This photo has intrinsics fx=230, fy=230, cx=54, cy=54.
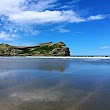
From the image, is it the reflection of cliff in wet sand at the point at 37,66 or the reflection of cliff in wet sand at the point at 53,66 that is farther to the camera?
the reflection of cliff in wet sand at the point at 37,66

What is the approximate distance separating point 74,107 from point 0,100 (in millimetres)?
5431

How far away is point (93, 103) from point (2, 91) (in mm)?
8160

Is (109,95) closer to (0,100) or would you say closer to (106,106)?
(106,106)

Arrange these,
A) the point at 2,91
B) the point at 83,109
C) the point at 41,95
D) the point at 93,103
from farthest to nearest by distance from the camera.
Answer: the point at 2,91, the point at 41,95, the point at 93,103, the point at 83,109

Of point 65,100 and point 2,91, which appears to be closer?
point 65,100

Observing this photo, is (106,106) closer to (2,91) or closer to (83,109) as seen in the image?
(83,109)

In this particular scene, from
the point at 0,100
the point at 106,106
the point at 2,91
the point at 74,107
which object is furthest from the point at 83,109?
the point at 2,91

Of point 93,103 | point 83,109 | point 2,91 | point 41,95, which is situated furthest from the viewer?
point 2,91

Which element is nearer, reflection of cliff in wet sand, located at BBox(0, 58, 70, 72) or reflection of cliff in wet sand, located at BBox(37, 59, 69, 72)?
reflection of cliff in wet sand, located at BBox(37, 59, 69, 72)

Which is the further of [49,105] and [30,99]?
[30,99]

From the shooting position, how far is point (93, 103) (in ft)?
52.5

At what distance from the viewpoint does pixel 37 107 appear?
1467 cm

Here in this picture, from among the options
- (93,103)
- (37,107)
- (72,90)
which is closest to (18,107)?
(37,107)

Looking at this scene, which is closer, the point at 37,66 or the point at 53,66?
the point at 37,66
